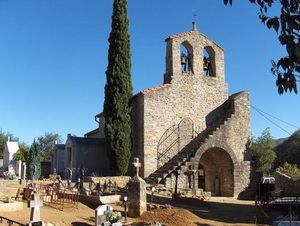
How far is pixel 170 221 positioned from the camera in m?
15.5

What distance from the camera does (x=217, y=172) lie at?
98.0ft

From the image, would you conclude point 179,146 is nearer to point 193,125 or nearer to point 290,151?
point 193,125

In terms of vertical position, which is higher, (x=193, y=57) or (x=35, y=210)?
(x=193, y=57)

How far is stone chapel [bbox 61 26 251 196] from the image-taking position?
89.9 ft

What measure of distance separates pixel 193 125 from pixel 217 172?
3677 mm

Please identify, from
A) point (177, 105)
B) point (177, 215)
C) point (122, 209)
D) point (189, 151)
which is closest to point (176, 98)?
point (177, 105)

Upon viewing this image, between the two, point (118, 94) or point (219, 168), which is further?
point (219, 168)

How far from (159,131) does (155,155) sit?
5.34 ft

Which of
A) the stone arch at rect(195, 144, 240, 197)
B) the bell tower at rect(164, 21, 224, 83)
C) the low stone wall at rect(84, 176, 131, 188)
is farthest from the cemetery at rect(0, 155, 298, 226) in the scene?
the bell tower at rect(164, 21, 224, 83)

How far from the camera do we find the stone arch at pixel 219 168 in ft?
91.6

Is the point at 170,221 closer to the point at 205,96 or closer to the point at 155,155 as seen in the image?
the point at 155,155

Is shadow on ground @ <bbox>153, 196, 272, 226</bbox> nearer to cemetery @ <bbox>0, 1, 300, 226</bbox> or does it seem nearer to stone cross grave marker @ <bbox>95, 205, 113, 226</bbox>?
cemetery @ <bbox>0, 1, 300, 226</bbox>

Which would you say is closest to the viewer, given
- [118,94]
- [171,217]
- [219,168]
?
[171,217]

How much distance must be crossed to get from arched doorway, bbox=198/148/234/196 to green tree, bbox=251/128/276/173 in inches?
684
